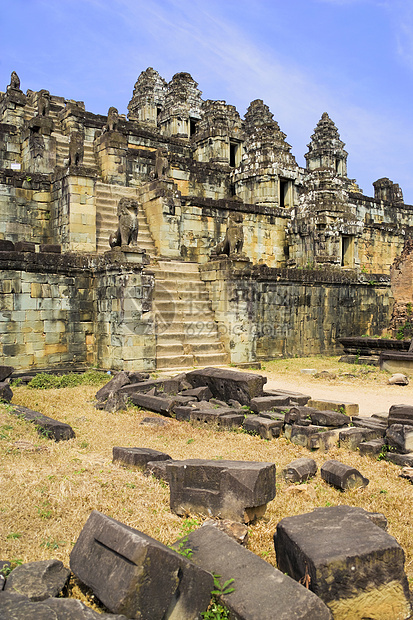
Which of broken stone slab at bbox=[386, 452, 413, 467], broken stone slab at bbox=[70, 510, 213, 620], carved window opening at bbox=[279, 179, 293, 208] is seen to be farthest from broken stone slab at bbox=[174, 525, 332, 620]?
carved window opening at bbox=[279, 179, 293, 208]

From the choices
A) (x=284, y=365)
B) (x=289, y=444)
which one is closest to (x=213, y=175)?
(x=284, y=365)

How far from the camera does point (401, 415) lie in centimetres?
723

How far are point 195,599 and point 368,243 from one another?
27177mm

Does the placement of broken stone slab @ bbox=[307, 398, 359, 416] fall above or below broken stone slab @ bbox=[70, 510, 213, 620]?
below

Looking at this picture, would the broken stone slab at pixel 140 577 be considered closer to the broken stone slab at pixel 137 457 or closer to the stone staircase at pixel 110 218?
the broken stone slab at pixel 137 457

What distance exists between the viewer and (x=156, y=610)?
9.77ft

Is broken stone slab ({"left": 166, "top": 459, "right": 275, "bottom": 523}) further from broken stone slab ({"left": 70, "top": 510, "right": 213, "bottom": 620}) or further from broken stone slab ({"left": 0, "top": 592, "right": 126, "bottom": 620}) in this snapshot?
broken stone slab ({"left": 0, "top": 592, "right": 126, "bottom": 620})

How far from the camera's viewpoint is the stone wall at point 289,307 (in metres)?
14.7

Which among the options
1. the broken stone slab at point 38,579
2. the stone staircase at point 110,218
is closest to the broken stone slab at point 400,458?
the broken stone slab at point 38,579

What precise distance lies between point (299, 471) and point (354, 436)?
155 centimetres

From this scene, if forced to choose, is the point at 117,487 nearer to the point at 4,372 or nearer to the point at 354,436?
the point at 354,436

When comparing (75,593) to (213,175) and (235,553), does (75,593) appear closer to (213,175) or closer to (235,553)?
(235,553)

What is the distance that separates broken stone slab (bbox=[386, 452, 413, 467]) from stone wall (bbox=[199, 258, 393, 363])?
7.88 metres

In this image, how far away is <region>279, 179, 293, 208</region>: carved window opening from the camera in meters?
24.2
